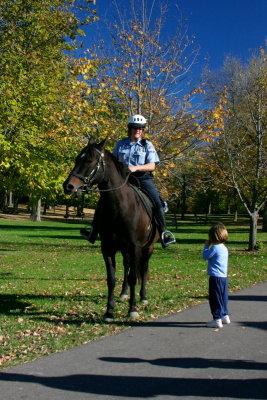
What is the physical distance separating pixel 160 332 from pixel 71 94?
1193cm

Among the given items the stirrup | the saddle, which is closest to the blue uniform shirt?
the saddle

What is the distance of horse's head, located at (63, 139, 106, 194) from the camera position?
6194 millimetres

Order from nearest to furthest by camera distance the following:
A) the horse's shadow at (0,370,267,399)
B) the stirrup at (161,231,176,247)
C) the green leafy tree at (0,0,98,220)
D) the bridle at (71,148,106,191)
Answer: the horse's shadow at (0,370,267,399) < the bridle at (71,148,106,191) < the stirrup at (161,231,176,247) < the green leafy tree at (0,0,98,220)

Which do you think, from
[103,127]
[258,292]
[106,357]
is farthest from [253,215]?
[106,357]

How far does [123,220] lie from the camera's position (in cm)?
675

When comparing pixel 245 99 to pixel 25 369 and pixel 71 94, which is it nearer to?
pixel 71 94

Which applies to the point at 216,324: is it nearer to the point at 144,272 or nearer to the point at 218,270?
the point at 218,270

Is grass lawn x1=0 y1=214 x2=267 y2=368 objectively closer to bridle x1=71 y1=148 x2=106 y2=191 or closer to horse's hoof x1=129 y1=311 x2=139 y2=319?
horse's hoof x1=129 y1=311 x2=139 y2=319

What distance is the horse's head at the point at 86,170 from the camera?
6194mm

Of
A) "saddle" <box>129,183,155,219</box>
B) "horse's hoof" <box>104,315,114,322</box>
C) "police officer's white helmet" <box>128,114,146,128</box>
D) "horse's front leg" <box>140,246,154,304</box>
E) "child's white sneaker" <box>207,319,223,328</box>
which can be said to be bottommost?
"horse's hoof" <box>104,315,114,322</box>

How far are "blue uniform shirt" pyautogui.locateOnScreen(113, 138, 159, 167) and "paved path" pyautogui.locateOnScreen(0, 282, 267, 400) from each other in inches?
110

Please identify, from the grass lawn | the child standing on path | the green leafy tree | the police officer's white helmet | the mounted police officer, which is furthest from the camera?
the green leafy tree

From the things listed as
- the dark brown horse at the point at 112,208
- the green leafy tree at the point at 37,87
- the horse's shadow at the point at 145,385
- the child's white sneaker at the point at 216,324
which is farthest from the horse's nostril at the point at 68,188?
the green leafy tree at the point at 37,87

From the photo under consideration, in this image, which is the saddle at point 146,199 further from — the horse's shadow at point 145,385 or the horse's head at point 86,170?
the horse's shadow at point 145,385
